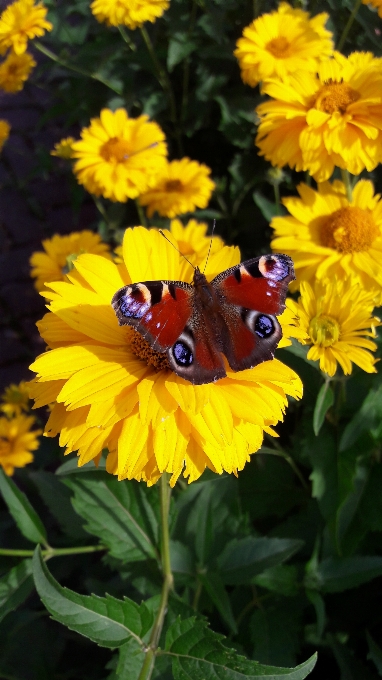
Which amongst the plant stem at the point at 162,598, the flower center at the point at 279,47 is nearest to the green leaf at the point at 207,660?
the plant stem at the point at 162,598

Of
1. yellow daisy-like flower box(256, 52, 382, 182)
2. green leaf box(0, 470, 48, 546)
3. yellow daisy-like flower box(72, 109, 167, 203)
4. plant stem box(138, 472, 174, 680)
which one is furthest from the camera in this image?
yellow daisy-like flower box(72, 109, 167, 203)

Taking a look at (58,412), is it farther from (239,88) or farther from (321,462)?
(239,88)

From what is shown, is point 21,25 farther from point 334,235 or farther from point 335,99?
point 334,235

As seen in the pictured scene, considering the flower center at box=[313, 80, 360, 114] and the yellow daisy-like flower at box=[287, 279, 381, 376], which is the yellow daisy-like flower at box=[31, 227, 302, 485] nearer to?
the yellow daisy-like flower at box=[287, 279, 381, 376]

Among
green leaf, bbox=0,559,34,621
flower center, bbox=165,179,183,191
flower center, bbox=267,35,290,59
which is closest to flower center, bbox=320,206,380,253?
flower center, bbox=267,35,290,59

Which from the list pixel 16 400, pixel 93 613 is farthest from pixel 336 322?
pixel 16 400
